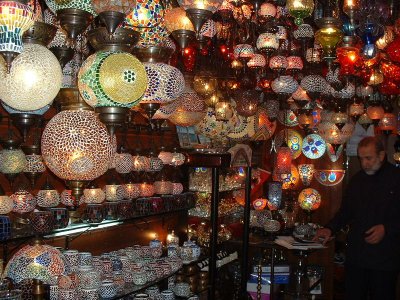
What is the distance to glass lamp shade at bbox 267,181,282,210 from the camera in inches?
229

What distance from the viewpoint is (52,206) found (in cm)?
265

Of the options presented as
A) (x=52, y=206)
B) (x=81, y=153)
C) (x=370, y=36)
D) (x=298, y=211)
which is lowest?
(x=298, y=211)

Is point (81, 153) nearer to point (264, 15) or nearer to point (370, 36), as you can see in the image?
point (264, 15)

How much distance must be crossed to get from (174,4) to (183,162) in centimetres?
152

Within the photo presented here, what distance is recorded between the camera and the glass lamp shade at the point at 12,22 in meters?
1.23

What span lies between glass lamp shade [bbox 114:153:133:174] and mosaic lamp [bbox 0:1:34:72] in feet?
6.21

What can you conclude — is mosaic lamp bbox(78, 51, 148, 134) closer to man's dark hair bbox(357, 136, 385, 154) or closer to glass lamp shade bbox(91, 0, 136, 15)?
glass lamp shade bbox(91, 0, 136, 15)

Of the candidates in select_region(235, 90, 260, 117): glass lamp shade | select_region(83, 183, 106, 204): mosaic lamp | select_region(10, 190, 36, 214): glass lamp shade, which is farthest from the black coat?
select_region(10, 190, 36, 214): glass lamp shade

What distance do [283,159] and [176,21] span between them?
4101 millimetres

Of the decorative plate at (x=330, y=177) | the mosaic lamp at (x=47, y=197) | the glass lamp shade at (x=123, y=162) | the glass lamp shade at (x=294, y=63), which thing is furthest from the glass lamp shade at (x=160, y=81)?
the decorative plate at (x=330, y=177)

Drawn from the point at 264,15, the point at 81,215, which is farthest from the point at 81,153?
the point at 264,15

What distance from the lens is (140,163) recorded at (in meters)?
3.39

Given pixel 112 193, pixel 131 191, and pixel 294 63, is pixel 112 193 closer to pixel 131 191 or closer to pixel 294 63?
pixel 131 191

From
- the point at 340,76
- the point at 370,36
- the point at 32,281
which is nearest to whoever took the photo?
the point at 32,281
